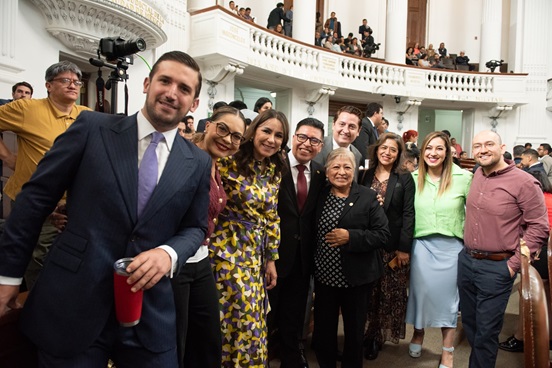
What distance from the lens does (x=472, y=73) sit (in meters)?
11.6

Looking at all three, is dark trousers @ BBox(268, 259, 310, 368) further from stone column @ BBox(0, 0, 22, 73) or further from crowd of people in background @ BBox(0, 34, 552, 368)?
stone column @ BBox(0, 0, 22, 73)

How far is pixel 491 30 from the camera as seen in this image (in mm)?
12352

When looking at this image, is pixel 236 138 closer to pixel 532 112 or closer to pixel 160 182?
pixel 160 182

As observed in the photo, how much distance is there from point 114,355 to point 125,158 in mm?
584

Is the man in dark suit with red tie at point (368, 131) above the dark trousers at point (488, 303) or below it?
above

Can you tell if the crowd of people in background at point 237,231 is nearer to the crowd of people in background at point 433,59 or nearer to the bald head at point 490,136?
the bald head at point 490,136

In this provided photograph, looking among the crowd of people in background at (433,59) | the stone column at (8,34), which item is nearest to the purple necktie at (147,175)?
the stone column at (8,34)

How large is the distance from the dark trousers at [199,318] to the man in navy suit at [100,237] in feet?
1.07

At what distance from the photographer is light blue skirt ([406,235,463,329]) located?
2.63 meters

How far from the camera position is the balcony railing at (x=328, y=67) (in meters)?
7.20

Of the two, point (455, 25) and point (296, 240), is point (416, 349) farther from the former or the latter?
point (455, 25)

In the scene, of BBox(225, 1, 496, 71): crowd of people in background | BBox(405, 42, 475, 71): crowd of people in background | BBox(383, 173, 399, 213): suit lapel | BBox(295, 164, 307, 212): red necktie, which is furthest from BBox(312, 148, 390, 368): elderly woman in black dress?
BBox(405, 42, 475, 71): crowd of people in background

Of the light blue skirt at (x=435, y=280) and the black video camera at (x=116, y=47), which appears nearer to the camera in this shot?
the black video camera at (x=116, y=47)

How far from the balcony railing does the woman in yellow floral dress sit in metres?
5.62
